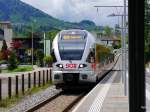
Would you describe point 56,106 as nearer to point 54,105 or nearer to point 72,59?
point 54,105

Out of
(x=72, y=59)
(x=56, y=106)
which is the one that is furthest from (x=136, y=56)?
(x=72, y=59)

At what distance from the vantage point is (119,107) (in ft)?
49.3

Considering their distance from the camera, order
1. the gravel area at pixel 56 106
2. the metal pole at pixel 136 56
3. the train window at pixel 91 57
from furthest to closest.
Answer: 1. the train window at pixel 91 57
2. the gravel area at pixel 56 106
3. the metal pole at pixel 136 56

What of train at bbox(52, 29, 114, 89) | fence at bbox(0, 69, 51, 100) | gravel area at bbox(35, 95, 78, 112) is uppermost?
train at bbox(52, 29, 114, 89)

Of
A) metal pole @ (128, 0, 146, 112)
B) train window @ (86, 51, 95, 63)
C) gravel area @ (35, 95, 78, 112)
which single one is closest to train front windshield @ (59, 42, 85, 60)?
train window @ (86, 51, 95, 63)

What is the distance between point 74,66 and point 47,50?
1895 inches

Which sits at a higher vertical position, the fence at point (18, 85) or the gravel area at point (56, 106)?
the fence at point (18, 85)

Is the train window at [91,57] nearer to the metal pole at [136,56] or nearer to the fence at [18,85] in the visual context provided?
the fence at [18,85]

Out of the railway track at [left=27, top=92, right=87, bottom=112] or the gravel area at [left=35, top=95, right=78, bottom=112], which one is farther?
the gravel area at [left=35, top=95, right=78, bottom=112]

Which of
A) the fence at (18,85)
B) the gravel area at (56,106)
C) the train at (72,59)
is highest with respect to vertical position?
the train at (72,59)

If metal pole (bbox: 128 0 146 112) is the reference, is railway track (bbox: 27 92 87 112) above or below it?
below

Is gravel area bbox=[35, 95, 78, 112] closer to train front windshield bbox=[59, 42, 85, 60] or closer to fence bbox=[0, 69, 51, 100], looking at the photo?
fence bbox=[0, 69, 51, 100]

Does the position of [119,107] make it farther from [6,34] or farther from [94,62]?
[6,34]

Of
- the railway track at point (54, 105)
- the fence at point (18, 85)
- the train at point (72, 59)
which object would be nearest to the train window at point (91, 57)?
the train at point (72, 59)
